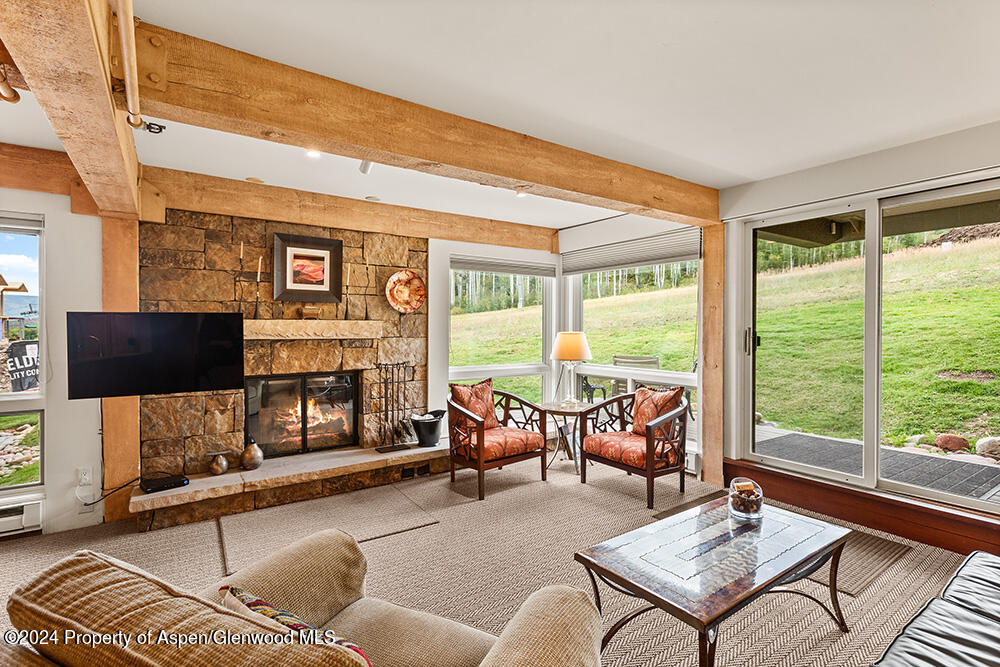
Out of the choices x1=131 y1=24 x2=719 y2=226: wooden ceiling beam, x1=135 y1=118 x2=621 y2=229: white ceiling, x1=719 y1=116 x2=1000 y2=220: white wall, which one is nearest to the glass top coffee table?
x1=131 y1=24 x2=719 y2=226: wooden ceiling beam

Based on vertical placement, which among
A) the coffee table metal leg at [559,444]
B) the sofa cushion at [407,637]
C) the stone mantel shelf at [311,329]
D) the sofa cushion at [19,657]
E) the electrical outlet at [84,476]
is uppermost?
the stone mantel shelf at [311,329]

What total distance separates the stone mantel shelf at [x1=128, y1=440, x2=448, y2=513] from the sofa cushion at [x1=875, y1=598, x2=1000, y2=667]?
3.39 meters

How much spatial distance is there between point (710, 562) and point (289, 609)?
1.54 m

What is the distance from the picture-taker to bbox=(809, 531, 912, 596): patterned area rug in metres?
2.50

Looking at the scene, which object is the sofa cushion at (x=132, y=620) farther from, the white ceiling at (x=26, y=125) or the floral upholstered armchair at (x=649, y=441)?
the floral upholstered armchair at (x=649, y=441)

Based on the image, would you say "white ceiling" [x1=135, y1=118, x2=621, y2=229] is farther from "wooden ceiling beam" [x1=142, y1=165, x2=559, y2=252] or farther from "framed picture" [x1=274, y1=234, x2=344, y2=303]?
"framed picture" [x1=274, y1=234, x2=344, y2=303]

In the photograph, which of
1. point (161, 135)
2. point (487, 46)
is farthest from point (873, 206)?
point (161, 135)

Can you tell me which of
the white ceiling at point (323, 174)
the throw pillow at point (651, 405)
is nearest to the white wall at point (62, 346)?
the white ceiling at point (323, 174)

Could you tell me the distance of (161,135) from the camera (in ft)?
9.11

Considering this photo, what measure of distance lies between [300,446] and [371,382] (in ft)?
2.63

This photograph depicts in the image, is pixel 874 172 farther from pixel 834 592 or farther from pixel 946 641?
pixel 946 641

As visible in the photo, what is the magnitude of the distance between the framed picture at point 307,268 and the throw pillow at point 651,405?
274 centimetres

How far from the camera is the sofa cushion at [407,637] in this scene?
1.32m

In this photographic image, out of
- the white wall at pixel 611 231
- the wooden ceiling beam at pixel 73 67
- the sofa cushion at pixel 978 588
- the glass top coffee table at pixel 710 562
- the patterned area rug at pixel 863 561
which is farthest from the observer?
the white wall at pixel 611 231
